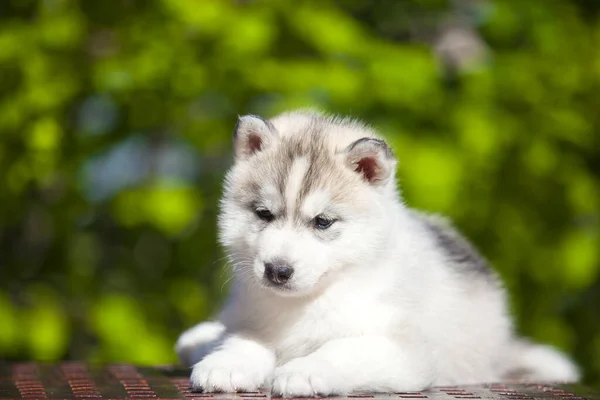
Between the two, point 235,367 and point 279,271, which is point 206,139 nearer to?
point 279,271

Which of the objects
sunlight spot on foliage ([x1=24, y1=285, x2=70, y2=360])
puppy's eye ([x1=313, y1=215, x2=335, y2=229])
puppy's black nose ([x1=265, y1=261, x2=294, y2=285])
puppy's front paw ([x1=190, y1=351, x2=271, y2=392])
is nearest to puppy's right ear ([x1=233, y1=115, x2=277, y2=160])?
puppy's eye ([x1=313, y1=215, x2=335, y2=229])

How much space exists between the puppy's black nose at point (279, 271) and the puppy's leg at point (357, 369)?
1.01 ft

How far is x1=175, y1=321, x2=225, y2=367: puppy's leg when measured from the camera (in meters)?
4.19

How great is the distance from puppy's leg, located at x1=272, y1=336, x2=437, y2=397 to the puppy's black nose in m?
0.31

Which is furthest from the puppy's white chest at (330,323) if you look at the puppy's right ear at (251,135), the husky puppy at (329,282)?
the puppy's right ear at (251,135)

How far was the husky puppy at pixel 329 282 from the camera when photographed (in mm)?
3393

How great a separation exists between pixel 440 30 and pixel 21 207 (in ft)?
11.4

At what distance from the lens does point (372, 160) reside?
3773 millimetres

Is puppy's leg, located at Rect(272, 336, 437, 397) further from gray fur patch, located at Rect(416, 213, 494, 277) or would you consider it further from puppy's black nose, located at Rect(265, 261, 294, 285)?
gray fur patch, located at Rect(416, 213, 494, 277)

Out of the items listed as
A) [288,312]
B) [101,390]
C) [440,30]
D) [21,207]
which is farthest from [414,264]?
Result: [440,30]

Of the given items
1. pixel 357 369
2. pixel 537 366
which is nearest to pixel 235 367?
pixel 357 369

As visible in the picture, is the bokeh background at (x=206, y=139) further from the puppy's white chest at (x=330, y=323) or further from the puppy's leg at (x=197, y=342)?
the puppy's white chest at (x=330, y=323)

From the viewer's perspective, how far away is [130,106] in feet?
19.1

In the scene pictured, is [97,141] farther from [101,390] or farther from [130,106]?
[101,390]
